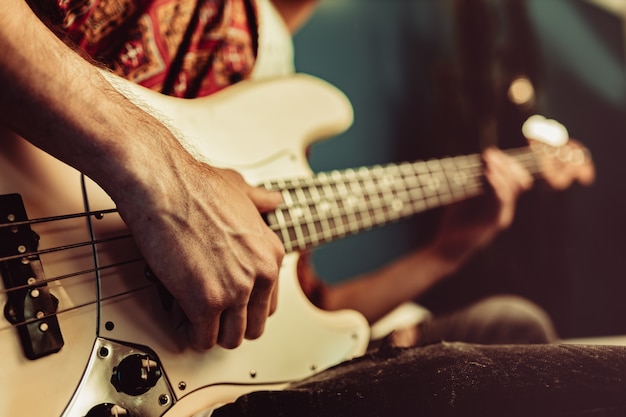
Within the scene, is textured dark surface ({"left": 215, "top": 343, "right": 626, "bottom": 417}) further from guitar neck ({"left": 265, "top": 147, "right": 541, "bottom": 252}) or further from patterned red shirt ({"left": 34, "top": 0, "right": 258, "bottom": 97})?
patterned red shirt ({"left": 34, "top": 0, "right": 258, "bottom": 97})

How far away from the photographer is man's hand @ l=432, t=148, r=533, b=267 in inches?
43.6

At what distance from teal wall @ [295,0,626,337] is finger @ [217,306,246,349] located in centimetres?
81

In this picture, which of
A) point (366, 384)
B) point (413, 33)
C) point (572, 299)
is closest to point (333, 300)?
point (366, 384)

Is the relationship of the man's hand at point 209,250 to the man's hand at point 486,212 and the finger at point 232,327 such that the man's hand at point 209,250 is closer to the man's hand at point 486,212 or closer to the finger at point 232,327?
the finger at point 232,327

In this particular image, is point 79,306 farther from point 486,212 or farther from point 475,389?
point 486,212

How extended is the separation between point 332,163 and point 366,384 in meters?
0.93

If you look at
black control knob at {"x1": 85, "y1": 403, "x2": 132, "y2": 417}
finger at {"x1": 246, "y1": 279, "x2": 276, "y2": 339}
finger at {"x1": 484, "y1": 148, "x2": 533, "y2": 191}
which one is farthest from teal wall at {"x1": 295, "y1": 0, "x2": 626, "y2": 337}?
black control knob at {"x1": 85, "y1": 403, "x2": 132, "y2": 417}

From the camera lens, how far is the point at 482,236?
45.9 inches

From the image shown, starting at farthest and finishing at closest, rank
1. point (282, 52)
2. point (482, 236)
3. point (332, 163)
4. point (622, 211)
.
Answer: point (622, 211), point (332, 163), point (482, 236), point (282, 52)

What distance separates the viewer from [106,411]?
0.47m

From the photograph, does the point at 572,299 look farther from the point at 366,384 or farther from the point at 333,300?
the point at 366,384

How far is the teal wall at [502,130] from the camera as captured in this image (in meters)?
1.43

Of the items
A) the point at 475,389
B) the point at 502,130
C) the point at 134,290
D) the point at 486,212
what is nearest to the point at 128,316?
the point at 134,290

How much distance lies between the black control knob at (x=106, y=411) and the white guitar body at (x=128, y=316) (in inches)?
0.4
